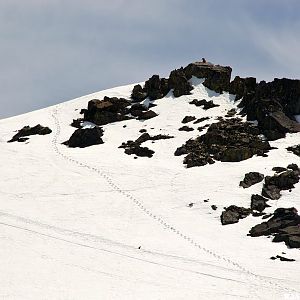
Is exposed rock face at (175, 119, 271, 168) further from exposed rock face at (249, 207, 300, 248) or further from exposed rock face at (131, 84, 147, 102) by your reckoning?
exposed rock face at (131, 84, 147, 102)

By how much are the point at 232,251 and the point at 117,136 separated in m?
31.6

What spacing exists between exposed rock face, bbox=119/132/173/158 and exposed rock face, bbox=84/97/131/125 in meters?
9.29

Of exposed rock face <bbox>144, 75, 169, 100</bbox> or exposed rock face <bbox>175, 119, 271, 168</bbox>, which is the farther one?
exposed rock face <bbox>144, 75, 169, 100</bbox>

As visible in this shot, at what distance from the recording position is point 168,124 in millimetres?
62031

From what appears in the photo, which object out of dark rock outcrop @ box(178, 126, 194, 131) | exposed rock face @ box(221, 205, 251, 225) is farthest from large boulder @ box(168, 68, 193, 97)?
exposed rock face @ box(221, 205, 251, 225)

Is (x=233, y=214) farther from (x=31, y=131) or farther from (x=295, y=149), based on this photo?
(x=31, y=131)

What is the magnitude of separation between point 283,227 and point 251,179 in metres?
8.95

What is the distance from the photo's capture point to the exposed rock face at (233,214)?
36.7m

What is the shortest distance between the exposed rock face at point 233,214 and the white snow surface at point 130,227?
61 centimetres

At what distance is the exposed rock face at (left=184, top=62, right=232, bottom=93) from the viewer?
70375 mm

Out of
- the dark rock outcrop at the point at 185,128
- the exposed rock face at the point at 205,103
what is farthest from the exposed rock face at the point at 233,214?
the exposed rock face at the point at 205,103

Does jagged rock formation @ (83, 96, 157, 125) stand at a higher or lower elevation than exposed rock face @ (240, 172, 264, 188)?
higher

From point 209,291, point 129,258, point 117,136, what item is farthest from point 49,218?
point 117,136

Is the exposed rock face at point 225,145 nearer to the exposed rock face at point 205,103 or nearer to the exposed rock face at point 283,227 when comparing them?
the exposed rock face at point 205,103
